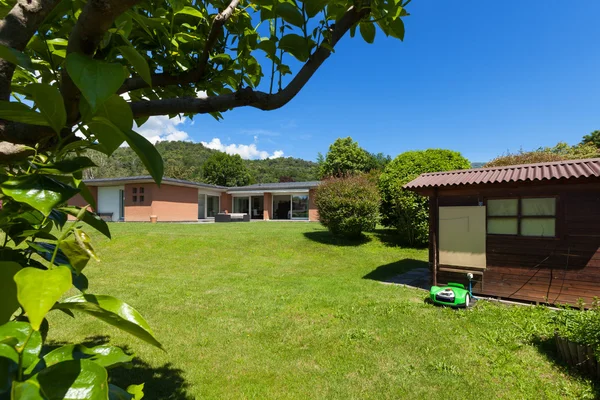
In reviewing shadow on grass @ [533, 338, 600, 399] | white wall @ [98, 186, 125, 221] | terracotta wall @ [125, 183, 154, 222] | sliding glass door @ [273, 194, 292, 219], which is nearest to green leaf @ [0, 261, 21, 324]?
shadow on grass @ [533, 338, 600, 399]

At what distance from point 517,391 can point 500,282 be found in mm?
3933

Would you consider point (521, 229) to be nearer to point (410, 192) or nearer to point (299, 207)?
point (410, 192)

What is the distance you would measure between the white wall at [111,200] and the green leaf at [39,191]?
26.8 m

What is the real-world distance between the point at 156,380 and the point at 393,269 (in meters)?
8.22

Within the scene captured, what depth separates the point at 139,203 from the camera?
908 inches

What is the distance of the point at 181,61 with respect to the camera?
1.57 meters

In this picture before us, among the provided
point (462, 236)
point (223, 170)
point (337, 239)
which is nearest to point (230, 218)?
point (337, 239)

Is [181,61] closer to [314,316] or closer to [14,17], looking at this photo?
[14,17]

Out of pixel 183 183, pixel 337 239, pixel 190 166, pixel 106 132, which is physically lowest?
pixel 337 239

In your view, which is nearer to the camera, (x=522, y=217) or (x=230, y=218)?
(x=522, y=217)

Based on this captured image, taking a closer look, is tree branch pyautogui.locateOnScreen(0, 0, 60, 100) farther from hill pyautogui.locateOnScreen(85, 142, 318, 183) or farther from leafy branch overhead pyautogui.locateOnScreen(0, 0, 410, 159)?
hill pyautogui.locateOnScreen(85, 142, 318, 183)

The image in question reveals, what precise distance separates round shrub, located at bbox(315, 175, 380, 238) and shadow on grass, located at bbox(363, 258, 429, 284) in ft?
8.46

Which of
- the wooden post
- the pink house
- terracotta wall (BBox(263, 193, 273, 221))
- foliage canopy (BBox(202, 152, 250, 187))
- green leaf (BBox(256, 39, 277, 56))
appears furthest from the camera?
foliage canopy (BBox(202, 152, 250, 187))

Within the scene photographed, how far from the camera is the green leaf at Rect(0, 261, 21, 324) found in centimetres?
39
